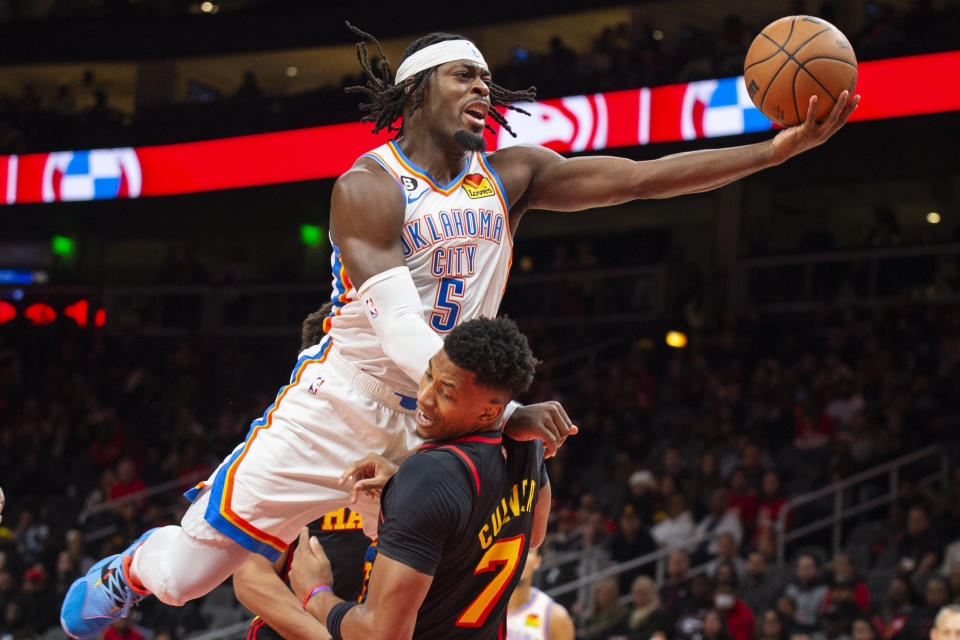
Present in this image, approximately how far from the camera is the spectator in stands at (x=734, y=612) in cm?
875

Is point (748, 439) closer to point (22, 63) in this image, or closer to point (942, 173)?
point (942, 173)

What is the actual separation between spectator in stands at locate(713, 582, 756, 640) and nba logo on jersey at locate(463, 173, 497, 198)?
594cm

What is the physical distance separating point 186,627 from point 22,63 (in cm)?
1309

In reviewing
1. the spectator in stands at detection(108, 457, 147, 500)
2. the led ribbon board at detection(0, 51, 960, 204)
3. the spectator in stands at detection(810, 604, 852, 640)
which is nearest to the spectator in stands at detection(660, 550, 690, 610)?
the spectator in stands at detection(810, 604, 852, 640)

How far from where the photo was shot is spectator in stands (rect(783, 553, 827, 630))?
8.71m

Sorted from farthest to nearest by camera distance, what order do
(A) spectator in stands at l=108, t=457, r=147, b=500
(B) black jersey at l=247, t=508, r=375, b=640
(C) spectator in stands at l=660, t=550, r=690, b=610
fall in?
(A) spectator in stands at l=108, t=457, r=147, b=500 < (C) spectator in stands at l=660, t=550, r=690, b=610 < (B) black jersey at l=247, t=508, r=375, b=640

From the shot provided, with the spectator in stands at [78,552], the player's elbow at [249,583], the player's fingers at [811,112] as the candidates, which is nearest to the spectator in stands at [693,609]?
the player's elbow at [249,583]

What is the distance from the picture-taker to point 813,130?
3.48m

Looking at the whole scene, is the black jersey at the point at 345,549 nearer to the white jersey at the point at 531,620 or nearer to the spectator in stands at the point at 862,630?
the white jersey at the point at 531,620

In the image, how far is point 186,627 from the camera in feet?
36.8

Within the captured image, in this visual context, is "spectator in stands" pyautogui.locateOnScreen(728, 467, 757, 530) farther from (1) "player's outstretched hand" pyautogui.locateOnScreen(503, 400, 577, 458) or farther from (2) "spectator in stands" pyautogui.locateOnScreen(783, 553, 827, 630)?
(1) "player's outstretched hand" pyautogui.locateOnScreen(503, 400, 577, 458)

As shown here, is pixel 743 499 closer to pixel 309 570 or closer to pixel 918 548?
pixel 918 548

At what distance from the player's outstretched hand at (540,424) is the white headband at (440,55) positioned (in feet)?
3.88

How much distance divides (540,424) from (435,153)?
101 centimetres
